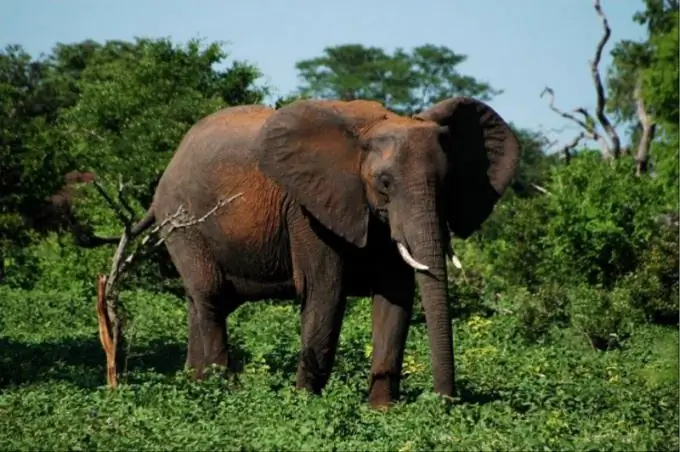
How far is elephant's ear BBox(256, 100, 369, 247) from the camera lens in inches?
534

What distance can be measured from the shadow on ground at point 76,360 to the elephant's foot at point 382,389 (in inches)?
83.5

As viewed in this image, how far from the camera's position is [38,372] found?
15.4 metres

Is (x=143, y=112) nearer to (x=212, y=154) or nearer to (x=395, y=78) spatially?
(x=212, y=154)

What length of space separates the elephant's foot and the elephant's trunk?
99 centimetres

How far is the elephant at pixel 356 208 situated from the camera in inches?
506

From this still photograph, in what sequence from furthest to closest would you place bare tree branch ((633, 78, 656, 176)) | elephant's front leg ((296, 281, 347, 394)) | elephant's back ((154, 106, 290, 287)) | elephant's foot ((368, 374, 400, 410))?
bare tree branch ((633, 78, 656, 176)) → elephant's back ((154, 106, 290, 287)) → elephant's front leg ((296, 281, 347, 394)) → elephant's foot ((368, 374, 400, 410))

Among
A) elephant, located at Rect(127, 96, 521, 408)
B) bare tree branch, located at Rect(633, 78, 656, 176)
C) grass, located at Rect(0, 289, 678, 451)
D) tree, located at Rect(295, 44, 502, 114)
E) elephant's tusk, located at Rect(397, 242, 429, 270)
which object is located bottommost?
grass, located at Rect(0, 289, 678, 451)

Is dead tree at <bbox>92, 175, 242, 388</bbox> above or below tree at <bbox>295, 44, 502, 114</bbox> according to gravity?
below

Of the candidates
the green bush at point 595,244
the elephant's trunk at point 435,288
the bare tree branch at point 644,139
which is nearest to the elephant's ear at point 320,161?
the elephant's trunk at point 435,288

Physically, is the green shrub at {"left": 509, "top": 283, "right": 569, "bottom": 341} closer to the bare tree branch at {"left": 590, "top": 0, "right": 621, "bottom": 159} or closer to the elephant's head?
the elephant's head

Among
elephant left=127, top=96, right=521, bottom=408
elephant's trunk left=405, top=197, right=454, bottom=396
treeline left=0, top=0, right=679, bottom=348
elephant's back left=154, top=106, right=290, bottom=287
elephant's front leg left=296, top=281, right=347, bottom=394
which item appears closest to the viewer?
elephant's trunk left=405, top=197, right=454, bottom=396

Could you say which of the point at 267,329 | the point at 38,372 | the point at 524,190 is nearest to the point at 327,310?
the point at 38,372

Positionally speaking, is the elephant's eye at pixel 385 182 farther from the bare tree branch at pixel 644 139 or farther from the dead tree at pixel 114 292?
the bare tree branch at pixel 644 139

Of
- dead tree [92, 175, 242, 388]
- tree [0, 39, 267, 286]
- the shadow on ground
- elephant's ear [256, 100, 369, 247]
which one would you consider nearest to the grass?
the shadow on ground
